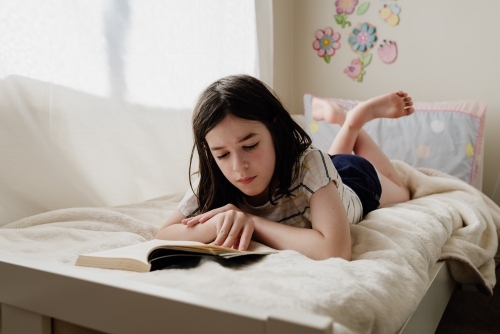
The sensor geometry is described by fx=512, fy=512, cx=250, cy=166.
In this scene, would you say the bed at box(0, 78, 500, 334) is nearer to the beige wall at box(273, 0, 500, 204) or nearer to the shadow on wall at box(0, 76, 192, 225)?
the shadow on wall at box(0, 76, 192, 225)

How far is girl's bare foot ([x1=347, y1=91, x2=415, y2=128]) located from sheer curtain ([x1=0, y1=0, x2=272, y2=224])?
2.11 ft

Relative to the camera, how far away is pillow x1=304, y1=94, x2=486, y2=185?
2.04 m

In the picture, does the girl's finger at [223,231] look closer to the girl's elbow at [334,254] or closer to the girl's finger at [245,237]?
the girl's finger at [245,237]

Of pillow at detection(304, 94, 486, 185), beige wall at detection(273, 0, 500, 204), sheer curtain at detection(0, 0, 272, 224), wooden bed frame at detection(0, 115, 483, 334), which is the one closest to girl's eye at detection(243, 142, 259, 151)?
wooden bed frame at detection(0, 115, 483, 334)

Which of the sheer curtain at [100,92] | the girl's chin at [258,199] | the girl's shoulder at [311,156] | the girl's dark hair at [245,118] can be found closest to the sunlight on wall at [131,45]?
the sheer curtain at [100,92]

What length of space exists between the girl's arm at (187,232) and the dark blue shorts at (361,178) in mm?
572

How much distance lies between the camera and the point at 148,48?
173 centimetres

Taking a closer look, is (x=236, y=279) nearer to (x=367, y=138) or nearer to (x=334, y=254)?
(x=334, y=254)

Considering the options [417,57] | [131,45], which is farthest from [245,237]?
[417,57]

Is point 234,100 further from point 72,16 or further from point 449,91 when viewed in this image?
point 449,91

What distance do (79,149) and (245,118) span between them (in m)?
0.65

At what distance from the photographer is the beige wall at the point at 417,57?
2279mm

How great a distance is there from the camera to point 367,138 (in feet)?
5.91

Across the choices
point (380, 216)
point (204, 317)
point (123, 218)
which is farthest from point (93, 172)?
point (204, 317)
